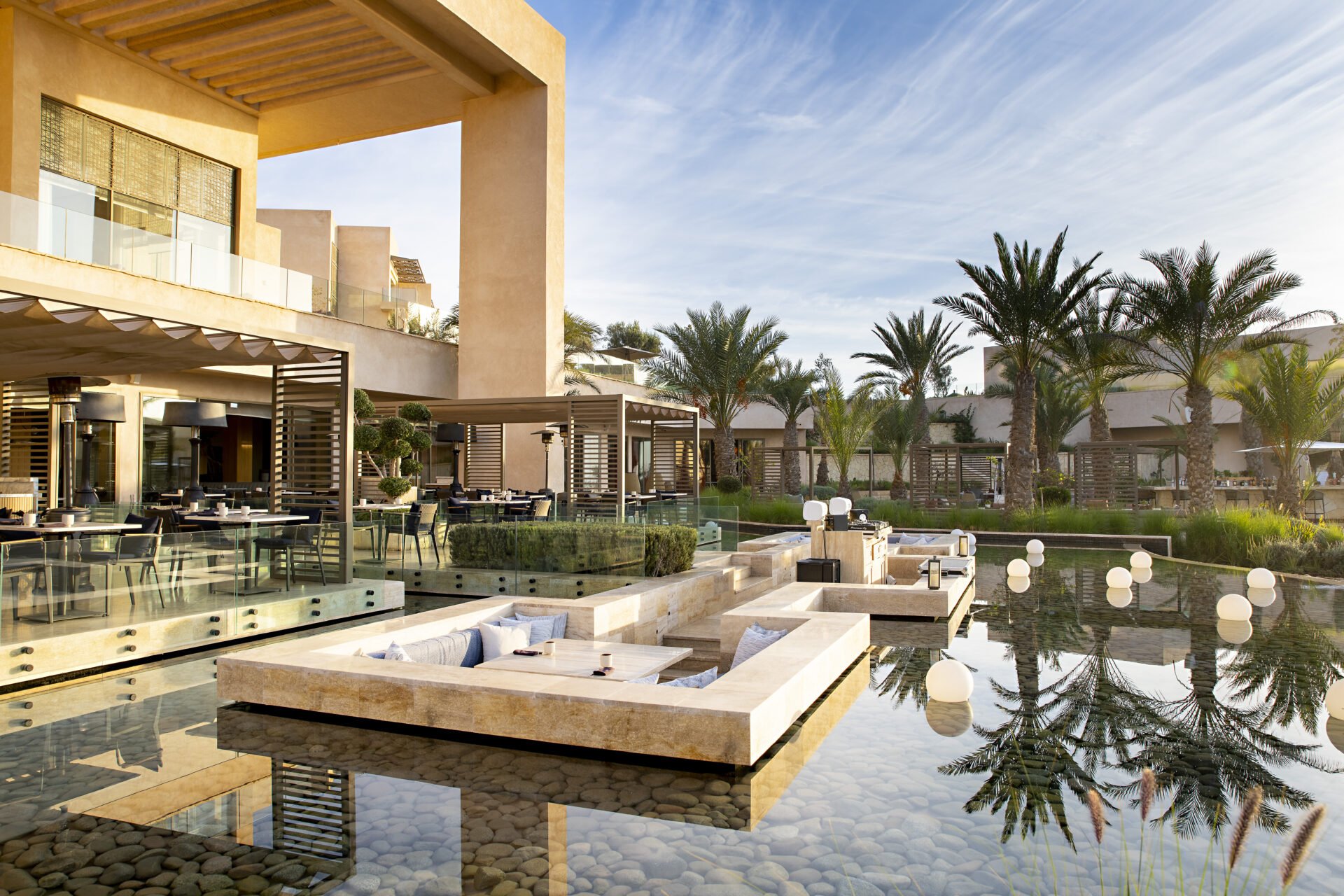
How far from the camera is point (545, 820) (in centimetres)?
430

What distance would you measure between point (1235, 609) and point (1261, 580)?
2.84m

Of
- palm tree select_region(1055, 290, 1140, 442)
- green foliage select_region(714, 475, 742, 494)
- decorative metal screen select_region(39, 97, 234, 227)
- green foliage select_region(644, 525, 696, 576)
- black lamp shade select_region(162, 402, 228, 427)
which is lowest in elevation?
green foliage select_region(644, 525, 696, 576)

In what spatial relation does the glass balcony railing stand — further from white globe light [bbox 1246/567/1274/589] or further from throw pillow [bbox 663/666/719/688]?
white globe light [bbox 1246/567/1274/589]

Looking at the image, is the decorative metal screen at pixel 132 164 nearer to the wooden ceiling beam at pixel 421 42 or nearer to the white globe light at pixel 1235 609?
the wooden ceiling beam at pixel 421 42

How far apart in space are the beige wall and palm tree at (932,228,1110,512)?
A: 56.2ft

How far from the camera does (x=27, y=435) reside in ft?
49.4

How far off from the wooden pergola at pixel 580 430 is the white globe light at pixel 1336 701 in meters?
8.70

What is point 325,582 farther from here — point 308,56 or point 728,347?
point 728,347

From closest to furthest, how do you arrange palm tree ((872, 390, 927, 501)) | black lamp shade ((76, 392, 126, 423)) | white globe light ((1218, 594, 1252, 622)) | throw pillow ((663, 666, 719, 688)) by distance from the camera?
throw pillow ((663, 666, 719, 688))
white globe light ((1218, 594, 1252, 622))
black lamp shade ((76, 392, 126, 423))
palm tree ((872, 390, 927, 501))

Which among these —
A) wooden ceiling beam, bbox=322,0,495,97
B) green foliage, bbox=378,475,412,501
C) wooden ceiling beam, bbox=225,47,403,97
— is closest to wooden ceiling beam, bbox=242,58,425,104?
wooden ceiling beam, bbox=225,47,403,97

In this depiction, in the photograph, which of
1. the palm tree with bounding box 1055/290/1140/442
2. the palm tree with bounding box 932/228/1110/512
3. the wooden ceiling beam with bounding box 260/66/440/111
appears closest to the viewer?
the palm tree with bounding box 932/228/1110/512

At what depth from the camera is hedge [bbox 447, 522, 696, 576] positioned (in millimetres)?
10156

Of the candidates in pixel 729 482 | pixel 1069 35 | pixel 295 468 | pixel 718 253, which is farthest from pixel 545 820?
pixel 718 253

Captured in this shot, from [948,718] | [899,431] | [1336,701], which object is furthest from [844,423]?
[948,718]
